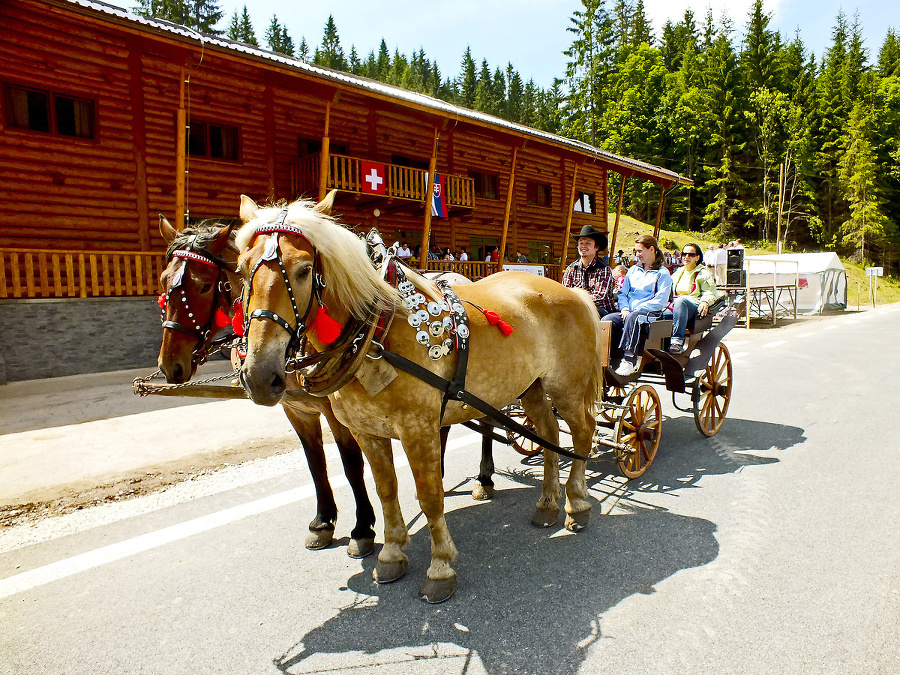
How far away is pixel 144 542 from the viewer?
3.47 metres

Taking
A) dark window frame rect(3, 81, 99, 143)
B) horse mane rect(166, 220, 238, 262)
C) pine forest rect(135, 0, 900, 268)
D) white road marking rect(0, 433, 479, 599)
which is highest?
pine forest rect(135, 0, 900, 268)

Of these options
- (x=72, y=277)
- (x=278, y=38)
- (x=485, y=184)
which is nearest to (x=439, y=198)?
(x=485, y=184)

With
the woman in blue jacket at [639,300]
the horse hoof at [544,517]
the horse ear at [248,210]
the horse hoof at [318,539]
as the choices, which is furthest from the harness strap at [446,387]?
the woman in blue jacket at [639,300]

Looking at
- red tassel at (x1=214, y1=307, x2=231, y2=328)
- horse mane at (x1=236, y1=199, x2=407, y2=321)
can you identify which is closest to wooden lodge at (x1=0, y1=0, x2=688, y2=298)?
red tassel at (x1=214, y1=307, x2=231, y2=328)

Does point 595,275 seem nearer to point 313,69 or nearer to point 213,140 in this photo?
point 313,69

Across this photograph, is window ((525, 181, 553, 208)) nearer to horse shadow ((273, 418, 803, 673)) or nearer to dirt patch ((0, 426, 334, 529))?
dirt patch ((0, 426, 334, 529))

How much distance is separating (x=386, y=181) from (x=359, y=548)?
42.0 ft

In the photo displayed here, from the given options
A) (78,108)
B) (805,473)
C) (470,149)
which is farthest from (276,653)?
(470,149)

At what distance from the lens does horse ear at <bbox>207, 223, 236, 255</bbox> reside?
3.57 metres

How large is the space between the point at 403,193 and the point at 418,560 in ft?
41.8

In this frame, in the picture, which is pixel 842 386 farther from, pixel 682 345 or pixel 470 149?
pixel 470 149

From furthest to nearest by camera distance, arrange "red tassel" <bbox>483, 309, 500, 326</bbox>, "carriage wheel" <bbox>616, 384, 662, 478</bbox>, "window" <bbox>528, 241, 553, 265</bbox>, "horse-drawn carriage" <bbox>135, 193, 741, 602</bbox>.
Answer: "window" <bbox>528, 241, 553, 265</bbox>
"carriage wheel" <bbox>616, 384, 662, 478</bbox>
"red tassel" <bbox>483, 309, 500, 326</bbox>
"horse-drawn carriage" <bbox>135, 193, 741, 602</bbox>

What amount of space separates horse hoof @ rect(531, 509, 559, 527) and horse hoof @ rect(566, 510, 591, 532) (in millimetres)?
104

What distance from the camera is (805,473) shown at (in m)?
4.62
